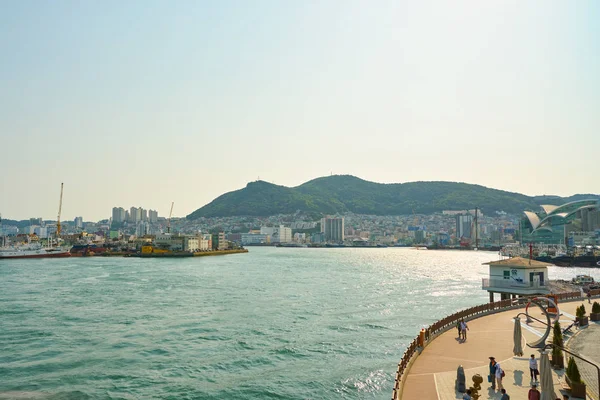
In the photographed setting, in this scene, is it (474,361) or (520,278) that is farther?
(520,278)

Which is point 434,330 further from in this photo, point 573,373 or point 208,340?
point 208,340

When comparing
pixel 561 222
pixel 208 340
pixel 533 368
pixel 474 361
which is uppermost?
pixel 561 222

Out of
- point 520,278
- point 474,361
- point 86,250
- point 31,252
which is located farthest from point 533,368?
point 86,250

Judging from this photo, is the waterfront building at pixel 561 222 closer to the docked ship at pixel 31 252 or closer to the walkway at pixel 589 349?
the walkway at pixel 589 349

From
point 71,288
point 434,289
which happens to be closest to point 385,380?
point 434,289

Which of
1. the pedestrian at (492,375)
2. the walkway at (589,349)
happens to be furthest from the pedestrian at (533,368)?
the walkway at (589,349)

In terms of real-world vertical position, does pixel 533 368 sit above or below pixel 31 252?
above

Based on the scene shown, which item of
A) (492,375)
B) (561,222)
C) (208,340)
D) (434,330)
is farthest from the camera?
(561,222)
